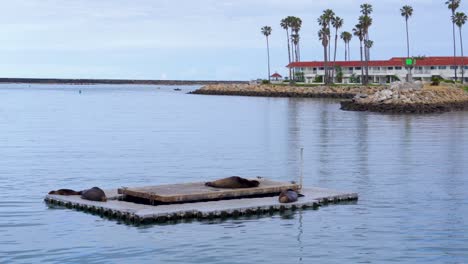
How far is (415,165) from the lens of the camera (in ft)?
129

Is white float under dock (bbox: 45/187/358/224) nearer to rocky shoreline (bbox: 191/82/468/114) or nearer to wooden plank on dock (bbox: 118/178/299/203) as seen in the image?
wooden plank on dock (bbox: 118/178/299/203)

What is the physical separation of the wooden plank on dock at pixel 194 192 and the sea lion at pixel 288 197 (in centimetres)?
119

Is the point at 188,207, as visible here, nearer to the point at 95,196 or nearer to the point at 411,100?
the point at 95,196

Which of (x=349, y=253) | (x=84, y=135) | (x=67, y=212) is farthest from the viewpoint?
(x=84, y=135)

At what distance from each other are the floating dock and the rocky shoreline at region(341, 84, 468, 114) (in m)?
71.1

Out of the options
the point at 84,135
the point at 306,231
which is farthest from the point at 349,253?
the point at 84,135

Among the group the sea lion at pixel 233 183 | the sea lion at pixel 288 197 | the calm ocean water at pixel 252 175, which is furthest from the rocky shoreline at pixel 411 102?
the sea lion at pixel 288 197

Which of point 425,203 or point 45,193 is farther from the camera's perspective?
point 45,193

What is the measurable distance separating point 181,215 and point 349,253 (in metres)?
5.69

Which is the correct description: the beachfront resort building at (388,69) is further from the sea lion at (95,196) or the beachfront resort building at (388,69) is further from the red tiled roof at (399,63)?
the sea lion at (95,196)

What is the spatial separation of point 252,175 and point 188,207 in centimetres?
1117

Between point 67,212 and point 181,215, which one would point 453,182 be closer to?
point 181,215

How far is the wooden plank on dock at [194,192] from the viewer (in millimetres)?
25281

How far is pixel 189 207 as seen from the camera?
24.6 m
